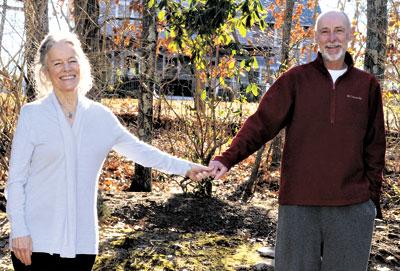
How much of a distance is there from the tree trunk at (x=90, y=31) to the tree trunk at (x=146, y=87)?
66 centimetres

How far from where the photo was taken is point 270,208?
789 cm

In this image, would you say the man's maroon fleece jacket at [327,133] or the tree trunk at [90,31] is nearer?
the man's maroon fleece jacket at [327,133]

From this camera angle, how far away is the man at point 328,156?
3.27 m

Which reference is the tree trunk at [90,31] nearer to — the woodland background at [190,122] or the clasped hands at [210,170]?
the woodland background at [190,122]

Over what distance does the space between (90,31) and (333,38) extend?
213 inches

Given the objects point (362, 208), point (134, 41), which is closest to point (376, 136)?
point (362, 208)

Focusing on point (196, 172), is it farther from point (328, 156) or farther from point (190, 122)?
point (190, 122)


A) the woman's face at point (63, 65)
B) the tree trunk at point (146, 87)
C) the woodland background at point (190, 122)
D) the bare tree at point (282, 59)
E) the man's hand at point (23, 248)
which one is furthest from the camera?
the bare tree at point (282, 59)

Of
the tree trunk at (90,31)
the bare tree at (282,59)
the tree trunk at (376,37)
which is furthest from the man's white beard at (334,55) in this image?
the bare tree at (282,59)

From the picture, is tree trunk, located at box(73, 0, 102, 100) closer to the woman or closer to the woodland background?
the woodland background

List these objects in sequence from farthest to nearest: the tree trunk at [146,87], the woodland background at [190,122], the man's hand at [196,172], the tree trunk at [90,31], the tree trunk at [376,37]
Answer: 1. the tree trunk at [376,37]
2. the tree trunk at [146,87]
3. the tree trunk at [90,31]
4. the woodland background at [190,122]
5. the man's hand at [196,172]

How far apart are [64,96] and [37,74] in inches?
8.0

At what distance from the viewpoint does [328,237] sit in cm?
329

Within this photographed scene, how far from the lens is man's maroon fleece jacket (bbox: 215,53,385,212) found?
10.7ft
